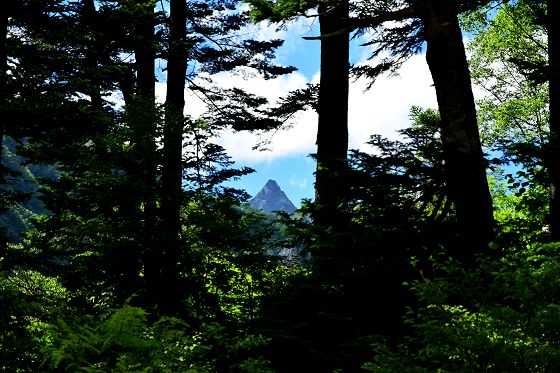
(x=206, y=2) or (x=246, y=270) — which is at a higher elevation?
(x=206, y=2)

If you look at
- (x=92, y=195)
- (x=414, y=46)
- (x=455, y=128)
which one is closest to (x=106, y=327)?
(x=92, y=195)

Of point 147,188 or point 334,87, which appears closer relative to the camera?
point 147,188

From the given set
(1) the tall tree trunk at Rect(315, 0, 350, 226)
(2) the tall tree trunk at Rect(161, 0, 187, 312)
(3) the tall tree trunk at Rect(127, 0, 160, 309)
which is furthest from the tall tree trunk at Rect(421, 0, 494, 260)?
(3) the tall tree trunk at Rect(127, 0, 160, 309)

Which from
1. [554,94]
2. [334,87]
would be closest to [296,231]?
[334,87]

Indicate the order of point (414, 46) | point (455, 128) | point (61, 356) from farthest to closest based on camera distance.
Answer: point (414, 46), point (455, 128), point (61, 356)

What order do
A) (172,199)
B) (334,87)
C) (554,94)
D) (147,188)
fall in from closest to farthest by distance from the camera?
1. (147,188)
2. (172,199)
3. (554,94)
4. (334,87)

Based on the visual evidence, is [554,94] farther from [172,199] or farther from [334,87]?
[172,199]

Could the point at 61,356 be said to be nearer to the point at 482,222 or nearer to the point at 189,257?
the point at 189,257

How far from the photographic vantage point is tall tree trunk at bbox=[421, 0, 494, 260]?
6416 millimetres

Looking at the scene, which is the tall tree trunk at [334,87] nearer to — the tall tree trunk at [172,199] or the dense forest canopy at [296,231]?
the dense forest canopy at [296,231]

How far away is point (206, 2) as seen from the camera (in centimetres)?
1518

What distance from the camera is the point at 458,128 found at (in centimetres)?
663

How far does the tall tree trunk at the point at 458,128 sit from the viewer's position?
6.42 metres

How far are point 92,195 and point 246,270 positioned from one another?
2602 mm
